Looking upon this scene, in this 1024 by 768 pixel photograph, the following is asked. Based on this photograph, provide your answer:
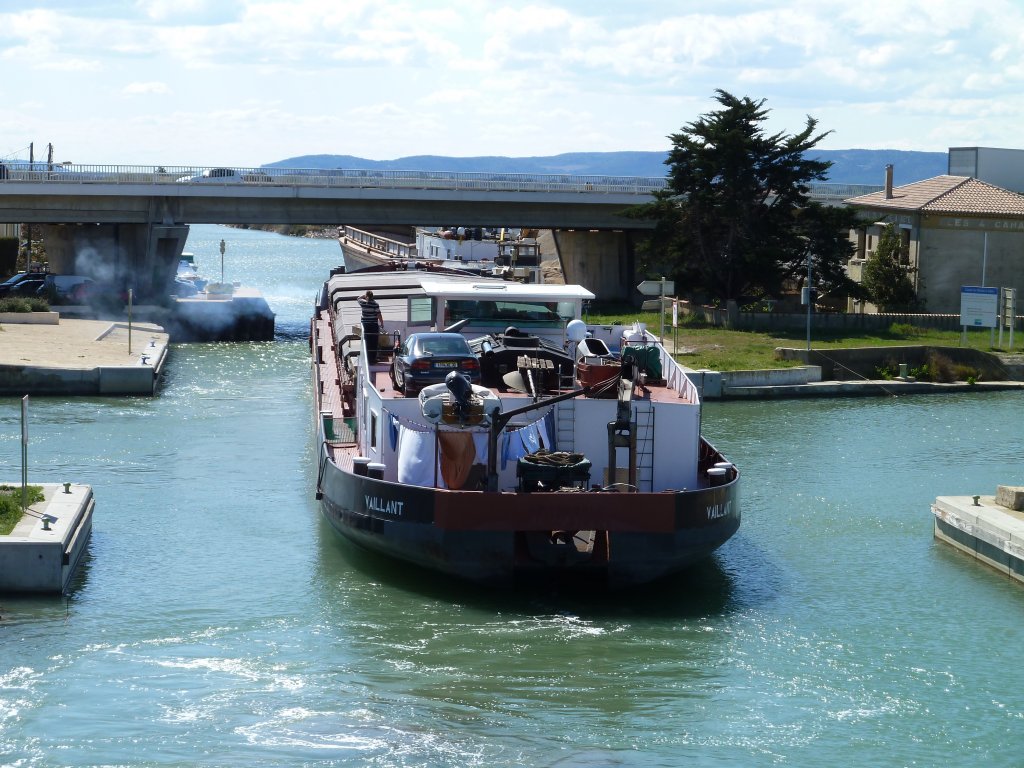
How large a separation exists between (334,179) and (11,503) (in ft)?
134

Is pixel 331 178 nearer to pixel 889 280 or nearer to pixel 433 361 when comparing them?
pixel 889 280

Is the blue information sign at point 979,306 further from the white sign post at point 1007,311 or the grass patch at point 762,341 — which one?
the grass patch at point 762,341

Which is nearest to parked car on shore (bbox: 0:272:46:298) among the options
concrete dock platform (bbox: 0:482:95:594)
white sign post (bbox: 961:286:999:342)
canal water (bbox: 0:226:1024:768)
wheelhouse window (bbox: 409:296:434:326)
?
canal water (bbox: 0:226:1024:768)

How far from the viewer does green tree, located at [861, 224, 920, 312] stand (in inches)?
2299

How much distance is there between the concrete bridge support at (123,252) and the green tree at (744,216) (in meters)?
21.2

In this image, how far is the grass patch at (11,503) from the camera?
69.1 ft

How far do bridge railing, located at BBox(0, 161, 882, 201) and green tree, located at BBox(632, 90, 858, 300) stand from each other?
5.03m

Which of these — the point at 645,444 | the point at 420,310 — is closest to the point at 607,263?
the point at 420,310

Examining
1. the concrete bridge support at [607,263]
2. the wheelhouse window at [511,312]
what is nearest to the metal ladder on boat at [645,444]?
the wheelhouse window at [511,312]

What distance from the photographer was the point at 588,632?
66.4 feet

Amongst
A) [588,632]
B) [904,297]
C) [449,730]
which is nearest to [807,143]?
[904,297]

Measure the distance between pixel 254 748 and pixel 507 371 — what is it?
10.2 m

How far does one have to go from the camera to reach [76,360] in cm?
4347

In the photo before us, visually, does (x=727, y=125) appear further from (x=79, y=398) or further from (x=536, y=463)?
(x=536, y=463)
